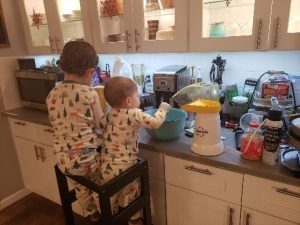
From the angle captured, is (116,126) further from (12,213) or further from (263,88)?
(12,213)

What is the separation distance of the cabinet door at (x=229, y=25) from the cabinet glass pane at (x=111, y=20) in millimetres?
531

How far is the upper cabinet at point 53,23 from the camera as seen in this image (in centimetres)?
183

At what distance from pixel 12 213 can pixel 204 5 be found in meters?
2.22

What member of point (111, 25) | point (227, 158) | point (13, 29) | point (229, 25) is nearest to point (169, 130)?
point (227, 158)

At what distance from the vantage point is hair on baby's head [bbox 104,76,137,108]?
1.14 m

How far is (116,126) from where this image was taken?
1.17 m

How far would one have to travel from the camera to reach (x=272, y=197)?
3.46 ft

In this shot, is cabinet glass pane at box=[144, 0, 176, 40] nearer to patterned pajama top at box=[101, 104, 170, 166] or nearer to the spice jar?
patterned pajama top at box=[101, 104, 170, 166]

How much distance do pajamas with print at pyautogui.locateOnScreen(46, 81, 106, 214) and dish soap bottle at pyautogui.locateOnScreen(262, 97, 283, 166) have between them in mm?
751

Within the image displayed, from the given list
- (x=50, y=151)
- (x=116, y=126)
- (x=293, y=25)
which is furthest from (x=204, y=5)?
(x=50, y=151)

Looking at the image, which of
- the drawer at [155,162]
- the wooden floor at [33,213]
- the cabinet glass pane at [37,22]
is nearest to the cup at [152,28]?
the drawer at [155,162]

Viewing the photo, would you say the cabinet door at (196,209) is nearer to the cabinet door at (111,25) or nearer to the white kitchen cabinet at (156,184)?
the white kitchen cabinet at (156,184)

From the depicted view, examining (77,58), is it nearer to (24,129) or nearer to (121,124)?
(121,124)

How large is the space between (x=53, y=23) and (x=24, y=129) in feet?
2.91
